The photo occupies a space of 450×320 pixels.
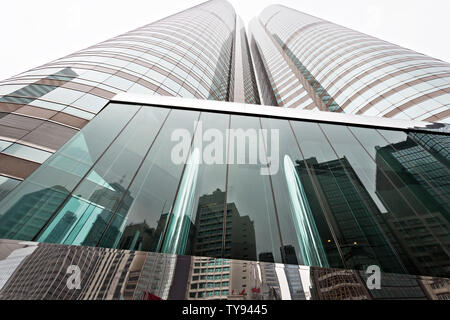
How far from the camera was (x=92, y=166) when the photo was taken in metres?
5.84

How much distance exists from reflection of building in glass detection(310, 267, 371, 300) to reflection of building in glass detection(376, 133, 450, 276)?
6.32ft

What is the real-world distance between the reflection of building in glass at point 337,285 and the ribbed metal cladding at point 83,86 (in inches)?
394

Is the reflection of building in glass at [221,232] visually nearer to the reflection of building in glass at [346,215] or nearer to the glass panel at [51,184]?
the reflection of building in glass at [346,215]

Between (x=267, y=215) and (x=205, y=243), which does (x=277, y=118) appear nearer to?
(x=267, y=215)

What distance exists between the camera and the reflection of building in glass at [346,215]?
15.0 feet

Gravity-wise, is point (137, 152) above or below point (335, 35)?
below

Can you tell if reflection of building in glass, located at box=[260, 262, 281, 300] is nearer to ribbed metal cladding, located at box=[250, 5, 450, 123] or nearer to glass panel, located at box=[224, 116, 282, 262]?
glass panel, located at box=[224, 116, 282, 262]

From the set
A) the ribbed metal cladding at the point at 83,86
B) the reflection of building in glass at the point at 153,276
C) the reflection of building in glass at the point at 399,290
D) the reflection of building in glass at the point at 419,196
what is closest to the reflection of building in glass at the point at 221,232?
the reflection of building in glass at the point at 153,276

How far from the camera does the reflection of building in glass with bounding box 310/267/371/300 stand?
→ 3348 mm

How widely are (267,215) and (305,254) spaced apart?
3.94ft

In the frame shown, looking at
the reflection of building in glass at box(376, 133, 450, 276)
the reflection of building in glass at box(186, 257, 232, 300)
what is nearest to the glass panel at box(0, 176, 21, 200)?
the reflection of building in glass at box(186, 257, 232, 300)

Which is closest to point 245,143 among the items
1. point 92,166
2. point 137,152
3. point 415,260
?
point 137,152

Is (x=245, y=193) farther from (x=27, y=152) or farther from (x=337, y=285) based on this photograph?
(x=27, y=152)

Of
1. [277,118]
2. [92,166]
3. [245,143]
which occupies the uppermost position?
[277,118]
